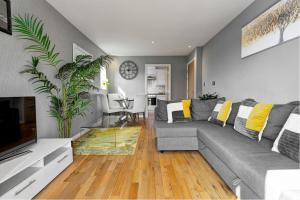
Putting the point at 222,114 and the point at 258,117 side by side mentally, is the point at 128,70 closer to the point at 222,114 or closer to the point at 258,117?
the point at 222,114

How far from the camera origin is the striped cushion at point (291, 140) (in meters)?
1.38

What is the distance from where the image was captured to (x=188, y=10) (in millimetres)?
2916

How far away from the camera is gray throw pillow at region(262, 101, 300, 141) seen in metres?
1.78

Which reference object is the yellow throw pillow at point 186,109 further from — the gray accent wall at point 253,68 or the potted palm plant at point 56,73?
the potted palm plant at point 56,73

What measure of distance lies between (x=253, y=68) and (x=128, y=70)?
507 cm

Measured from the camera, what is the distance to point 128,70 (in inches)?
278

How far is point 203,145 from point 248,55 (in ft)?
5.48

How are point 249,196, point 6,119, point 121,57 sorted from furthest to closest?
1. point 121,57
2. point 6,119
3. point 249,196

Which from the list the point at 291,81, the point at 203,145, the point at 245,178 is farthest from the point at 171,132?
the point at 291,81

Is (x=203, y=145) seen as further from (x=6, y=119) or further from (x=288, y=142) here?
(x=6, y=119)

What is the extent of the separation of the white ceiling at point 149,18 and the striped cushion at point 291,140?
6.76 feet

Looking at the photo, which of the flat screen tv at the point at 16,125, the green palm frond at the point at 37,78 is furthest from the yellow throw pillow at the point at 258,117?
the green palm frond at the point at 37,78

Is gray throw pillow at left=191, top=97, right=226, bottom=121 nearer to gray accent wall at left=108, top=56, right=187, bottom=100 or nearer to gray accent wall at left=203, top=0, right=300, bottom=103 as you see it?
gray accent wall at left=203, top=0, right=300, bottom=103

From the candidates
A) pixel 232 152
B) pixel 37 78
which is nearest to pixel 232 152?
pixel 232 152
